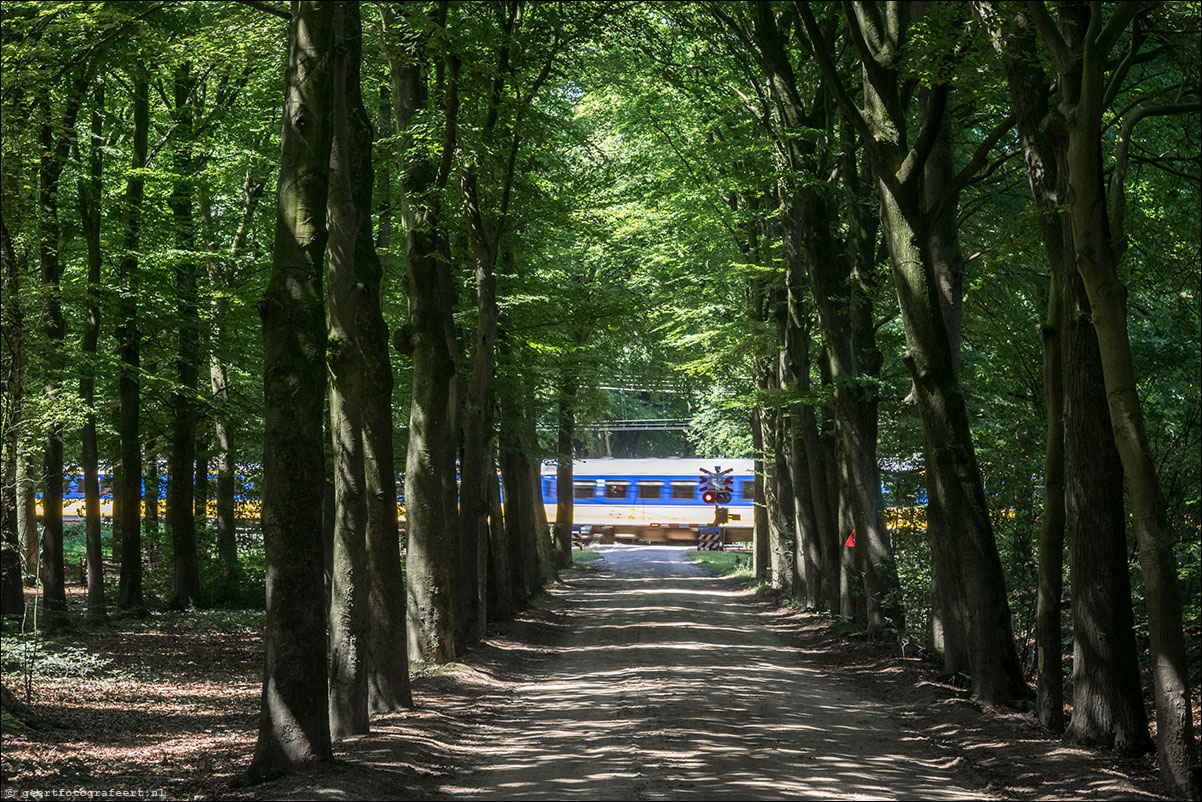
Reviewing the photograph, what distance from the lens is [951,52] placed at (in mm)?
10602

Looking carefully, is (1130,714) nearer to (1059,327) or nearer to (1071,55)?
(1059,327)

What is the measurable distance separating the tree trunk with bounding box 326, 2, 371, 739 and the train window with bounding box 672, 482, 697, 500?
42.7 meters

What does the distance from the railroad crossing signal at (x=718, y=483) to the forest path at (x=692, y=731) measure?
30.7 meters

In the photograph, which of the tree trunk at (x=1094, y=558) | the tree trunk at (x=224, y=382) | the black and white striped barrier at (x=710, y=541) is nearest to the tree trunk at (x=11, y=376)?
the tree trunk at (x=224, y=382)

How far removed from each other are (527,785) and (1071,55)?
6.82m

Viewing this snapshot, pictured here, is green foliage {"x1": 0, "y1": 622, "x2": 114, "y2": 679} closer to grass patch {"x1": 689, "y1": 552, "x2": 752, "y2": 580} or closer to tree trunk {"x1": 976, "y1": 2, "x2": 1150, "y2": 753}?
tree trunk {"x1": 976, "y1": 2, "x2": 1150, "y2": 753}

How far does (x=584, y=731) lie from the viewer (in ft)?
34.6

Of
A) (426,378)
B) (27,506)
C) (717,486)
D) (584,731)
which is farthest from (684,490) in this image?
(584,731)

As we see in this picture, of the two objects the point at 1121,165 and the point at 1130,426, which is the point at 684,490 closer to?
the point at 1121,165

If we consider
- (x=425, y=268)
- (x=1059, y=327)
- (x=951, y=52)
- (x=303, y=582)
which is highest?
(x=951, y=52)

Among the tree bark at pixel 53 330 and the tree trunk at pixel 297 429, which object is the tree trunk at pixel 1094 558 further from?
the tree bark at pixel 53 330

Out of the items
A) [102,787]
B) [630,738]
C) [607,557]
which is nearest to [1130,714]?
[630,738]

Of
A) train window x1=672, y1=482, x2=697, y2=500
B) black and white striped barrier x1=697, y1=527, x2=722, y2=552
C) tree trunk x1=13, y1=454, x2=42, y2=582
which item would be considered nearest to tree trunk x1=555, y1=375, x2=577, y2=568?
tree trunk x1=13, y1=454, x2=42, y2=582

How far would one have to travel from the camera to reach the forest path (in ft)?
26.7
